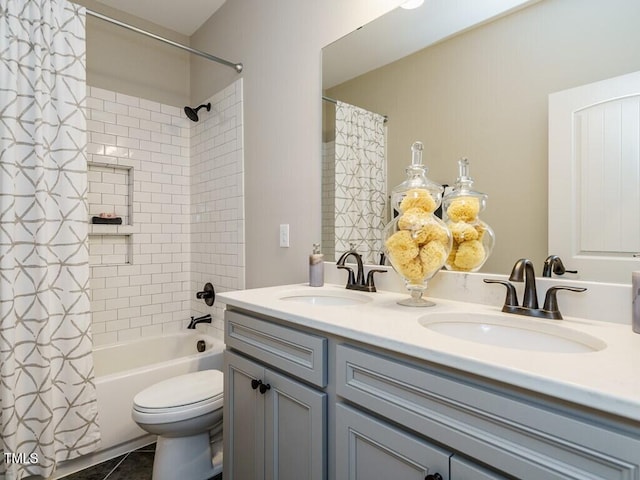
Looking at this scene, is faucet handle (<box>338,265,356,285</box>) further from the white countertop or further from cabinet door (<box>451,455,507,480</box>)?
cabinet door (<box>451,455,507,480</box>)

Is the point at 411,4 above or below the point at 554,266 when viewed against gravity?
above

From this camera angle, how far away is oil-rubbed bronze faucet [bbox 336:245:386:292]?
1470mm

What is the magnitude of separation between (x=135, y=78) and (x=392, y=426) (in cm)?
283

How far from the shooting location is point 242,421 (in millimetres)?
1290

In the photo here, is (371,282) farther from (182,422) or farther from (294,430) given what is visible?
(182,422)

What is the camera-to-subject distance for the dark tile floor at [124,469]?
1.75 m

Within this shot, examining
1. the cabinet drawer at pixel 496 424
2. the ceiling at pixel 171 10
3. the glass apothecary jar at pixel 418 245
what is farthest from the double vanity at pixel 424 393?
the ceiling at pixel 171 10

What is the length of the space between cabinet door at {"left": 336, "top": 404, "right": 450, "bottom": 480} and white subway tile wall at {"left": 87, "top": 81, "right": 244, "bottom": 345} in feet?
4.88

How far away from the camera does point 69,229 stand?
1.79 m

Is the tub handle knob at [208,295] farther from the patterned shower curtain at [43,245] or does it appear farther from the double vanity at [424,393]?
the double vanity at [424,393]

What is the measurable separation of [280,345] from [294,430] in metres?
0.25

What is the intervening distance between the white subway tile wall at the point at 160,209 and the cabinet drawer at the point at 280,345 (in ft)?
3.22

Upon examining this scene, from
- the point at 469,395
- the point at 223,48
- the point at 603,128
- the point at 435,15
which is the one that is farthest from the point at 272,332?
the point at 223,48

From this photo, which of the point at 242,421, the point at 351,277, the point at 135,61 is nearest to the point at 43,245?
the point at 242,421
